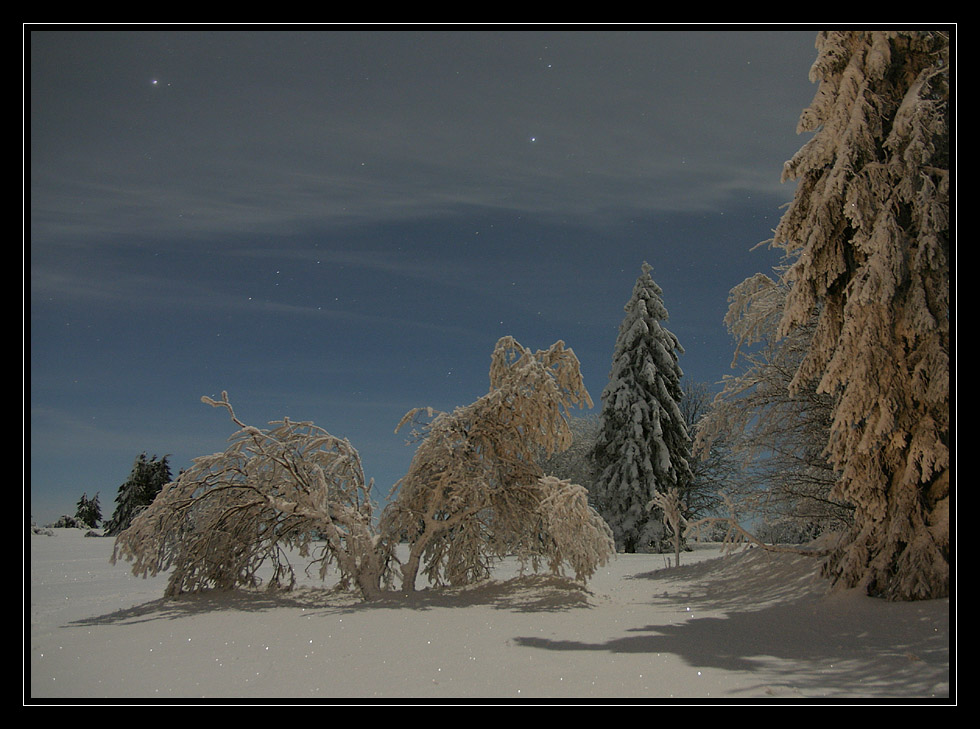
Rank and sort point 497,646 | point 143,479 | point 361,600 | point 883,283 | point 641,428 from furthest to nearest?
point 143,479
point 641,428
point 361,600
point 883,283
point 497,646

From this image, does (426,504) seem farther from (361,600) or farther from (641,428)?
(641,428)

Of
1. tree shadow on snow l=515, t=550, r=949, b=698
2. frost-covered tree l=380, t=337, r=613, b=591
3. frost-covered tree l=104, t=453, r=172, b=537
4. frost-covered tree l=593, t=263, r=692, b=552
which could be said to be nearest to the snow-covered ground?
tree shadow on snow l=515, t=550, r=949, b=698

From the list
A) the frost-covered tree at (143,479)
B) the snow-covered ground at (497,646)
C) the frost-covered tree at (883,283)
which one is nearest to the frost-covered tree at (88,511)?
the frost-covered tree at (143,479)

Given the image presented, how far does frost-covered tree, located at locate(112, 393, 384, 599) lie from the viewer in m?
10.0

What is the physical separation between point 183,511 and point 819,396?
11594 mm

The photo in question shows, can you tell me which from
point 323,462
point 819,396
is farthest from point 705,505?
point 323,462

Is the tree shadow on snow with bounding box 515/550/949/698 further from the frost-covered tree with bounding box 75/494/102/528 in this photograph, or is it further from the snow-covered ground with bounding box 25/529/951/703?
the frost-covered tree with bounding box 75/494/102/528

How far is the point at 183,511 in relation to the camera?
10188mm

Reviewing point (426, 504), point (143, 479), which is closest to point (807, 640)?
point (426, 504)

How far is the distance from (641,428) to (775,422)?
1131 centimetres

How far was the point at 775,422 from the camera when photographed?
12.8 meters

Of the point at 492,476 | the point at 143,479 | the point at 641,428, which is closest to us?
the point at 492,476

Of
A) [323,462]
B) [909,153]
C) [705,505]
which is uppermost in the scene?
[909,153]
